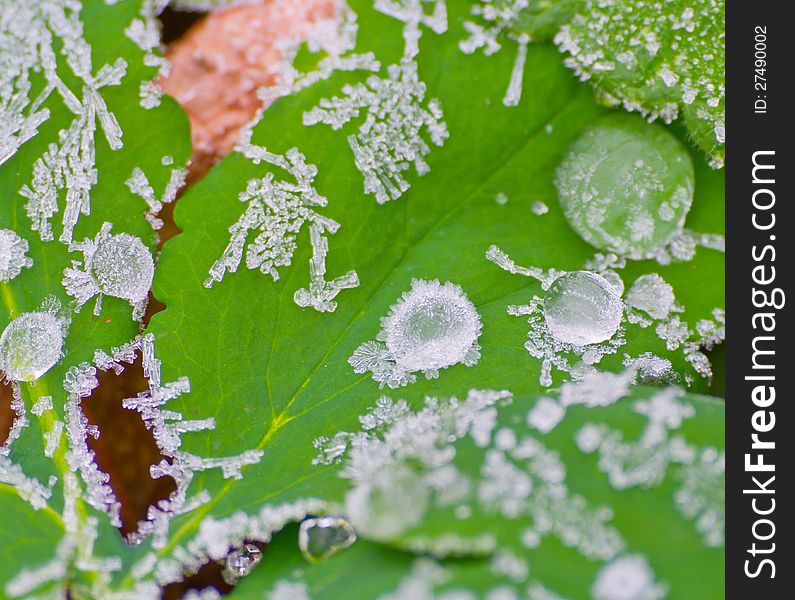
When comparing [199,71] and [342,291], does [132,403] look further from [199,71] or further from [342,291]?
[199,71]

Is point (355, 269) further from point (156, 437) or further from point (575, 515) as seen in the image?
point (575, 515)

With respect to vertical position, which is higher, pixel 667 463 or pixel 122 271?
pixel 122 271

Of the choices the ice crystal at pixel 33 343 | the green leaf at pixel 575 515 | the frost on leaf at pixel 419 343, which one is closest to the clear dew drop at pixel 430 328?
the frost on leaf at pixel 419 343

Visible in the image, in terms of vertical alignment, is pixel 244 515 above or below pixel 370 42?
below

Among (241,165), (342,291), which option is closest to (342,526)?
(342,291)

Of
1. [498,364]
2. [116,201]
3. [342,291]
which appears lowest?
[498,364]

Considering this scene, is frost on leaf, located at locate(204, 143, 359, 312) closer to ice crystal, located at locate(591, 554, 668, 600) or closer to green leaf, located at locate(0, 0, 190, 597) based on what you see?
green leaf, located at locate(0, 0, 190, 597)
